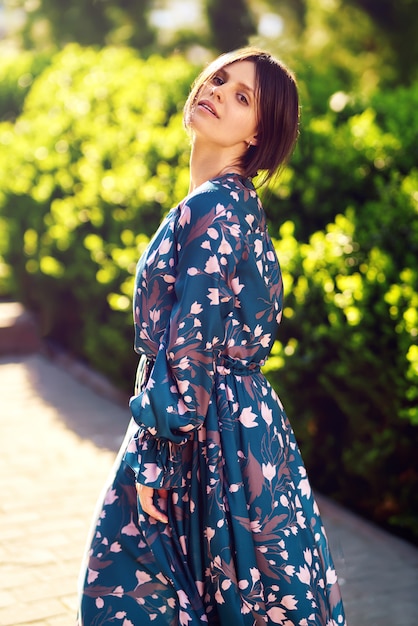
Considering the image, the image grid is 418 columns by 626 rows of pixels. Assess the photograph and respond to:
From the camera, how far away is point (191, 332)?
2.48m

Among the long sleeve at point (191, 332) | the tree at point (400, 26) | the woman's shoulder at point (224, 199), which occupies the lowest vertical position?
the long sleeve at point (191, 332)

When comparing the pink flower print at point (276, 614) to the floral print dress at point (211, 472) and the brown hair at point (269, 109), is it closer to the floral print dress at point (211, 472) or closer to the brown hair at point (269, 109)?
the floral print dress at point (211, 472)

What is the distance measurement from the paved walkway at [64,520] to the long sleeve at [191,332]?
145 centimetres

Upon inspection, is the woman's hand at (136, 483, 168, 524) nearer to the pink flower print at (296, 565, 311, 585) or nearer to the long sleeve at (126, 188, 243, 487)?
the long sleeve at (126, 188, 243, 487)

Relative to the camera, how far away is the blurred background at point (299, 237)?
4.44 metres

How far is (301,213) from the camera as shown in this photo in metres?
5.66

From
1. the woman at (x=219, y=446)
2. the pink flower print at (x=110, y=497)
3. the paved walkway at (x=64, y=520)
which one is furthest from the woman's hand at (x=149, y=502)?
the paved walkway at (x=64, y=520)

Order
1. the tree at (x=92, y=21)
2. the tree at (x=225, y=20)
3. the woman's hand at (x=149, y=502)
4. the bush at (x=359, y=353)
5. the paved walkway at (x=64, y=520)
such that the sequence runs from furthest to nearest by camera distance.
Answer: the tree at (x=92, y=21), the tree at (x=225, y=20), the bush at (x=359, y=353), the paved walkway at (x=64, y=520), the woman's hand at (x=149, y=502)

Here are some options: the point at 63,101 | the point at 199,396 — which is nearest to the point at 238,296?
the point at 199,396

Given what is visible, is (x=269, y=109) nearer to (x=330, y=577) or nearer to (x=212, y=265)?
(x=212, y=265)

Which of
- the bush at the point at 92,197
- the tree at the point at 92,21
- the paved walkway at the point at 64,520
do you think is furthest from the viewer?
the tree at the point at 92,21

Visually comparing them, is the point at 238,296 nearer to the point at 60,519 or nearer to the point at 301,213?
the point at 60,519

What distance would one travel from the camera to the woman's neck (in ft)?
8.77

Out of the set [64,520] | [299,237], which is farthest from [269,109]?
[299,237]
